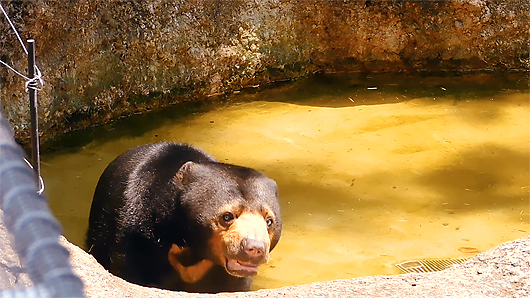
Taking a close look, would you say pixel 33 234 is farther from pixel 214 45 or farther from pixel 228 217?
pixel 214 45

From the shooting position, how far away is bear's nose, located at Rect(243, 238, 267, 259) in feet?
10.8

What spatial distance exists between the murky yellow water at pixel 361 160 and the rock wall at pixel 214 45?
0.23m

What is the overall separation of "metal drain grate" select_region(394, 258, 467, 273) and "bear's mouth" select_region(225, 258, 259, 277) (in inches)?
42.8

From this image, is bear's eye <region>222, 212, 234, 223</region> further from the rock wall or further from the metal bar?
the rock wall

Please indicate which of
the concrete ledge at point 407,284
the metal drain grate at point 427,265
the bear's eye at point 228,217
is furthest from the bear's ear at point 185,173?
the metal drain grate at point 427,265

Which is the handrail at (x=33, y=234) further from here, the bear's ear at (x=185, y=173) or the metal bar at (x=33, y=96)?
the bear's ear at (x=185, y=173)

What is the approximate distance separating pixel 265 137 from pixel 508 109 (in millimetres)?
2397

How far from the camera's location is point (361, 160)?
539 centimetres

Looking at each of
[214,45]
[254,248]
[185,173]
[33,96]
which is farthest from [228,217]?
[214,45]

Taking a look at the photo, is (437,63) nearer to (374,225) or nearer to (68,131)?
(374,225)

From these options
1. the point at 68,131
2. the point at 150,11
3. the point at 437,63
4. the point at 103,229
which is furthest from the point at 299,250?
the point at 437,63

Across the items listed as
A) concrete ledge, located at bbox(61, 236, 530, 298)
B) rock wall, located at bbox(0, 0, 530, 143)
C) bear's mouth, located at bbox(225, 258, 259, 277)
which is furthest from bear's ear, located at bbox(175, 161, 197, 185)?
rock wall, located at bbox(0, 0, 530, 143)

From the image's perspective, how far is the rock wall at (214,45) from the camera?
5.29 m

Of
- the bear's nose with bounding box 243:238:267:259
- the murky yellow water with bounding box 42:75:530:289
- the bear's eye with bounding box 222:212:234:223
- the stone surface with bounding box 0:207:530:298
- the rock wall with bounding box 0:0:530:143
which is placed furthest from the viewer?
the rock wall with bounding box 0:0:530:143
